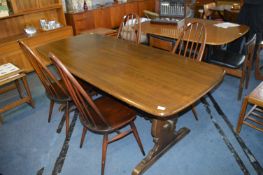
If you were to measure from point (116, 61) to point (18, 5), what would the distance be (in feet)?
7.28

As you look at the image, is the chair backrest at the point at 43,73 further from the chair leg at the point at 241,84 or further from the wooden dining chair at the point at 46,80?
the chair leg at the point at 241,84

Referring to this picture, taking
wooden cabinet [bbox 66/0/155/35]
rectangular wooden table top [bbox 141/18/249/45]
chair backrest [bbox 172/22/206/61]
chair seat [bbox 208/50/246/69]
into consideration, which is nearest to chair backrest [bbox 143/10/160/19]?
wooden cabinet [bbox 66/0/155/35]

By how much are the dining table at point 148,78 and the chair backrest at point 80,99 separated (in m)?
0.12

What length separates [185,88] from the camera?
1.34 m

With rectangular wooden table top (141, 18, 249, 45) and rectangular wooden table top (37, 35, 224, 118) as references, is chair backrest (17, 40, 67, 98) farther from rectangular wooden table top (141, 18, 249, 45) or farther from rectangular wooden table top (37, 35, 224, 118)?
rectangular wooden table top (141, 18, 249, 45)

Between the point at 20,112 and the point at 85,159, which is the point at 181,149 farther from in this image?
the point at 20,112

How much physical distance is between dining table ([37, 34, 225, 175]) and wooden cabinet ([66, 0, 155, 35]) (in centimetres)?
174

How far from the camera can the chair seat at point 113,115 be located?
1529 mm

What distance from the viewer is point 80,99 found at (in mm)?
1452

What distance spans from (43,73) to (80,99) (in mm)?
553

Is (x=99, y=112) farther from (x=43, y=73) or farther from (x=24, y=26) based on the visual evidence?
(x=24, y=26)

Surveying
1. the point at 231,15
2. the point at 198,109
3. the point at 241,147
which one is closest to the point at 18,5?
the point at 198,109

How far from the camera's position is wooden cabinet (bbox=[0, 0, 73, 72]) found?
9.93ft

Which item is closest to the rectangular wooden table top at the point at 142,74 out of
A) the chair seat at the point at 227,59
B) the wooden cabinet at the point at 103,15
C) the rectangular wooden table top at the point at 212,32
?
the rectangular wooden table top at the point at 212,32
